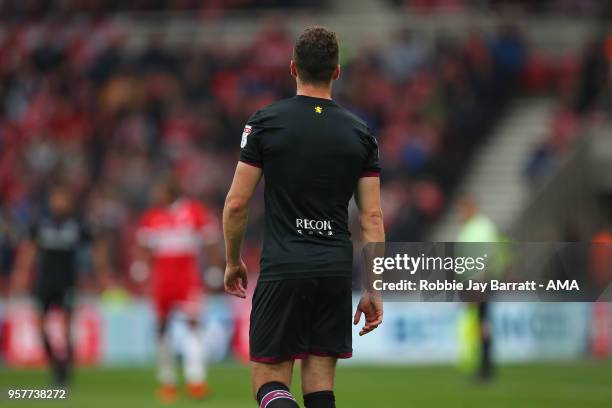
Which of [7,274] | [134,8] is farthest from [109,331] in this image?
[134,8]

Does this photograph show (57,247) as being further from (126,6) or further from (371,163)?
(126,6)

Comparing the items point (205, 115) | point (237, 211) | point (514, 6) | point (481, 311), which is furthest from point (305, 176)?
point (514, 6)

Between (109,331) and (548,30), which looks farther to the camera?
(548,30)

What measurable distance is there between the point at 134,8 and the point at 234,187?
24776 mm

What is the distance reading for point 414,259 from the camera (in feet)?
24.2

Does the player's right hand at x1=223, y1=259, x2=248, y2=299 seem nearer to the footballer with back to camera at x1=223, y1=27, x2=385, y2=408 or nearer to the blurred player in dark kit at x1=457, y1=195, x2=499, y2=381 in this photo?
the footballer with back to camera at x1=223, y1=27, x2=385, y2=408

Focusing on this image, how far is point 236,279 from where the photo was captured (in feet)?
23.5

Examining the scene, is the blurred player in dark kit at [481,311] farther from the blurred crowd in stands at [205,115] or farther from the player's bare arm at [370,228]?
the player's bare arm at [370,228]

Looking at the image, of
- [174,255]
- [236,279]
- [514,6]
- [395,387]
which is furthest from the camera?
[514,6]

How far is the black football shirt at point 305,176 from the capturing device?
22.7 feet

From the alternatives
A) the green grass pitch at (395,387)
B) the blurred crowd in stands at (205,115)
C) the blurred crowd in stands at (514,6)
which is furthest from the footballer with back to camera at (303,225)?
the blurred crowd in stands at (514,6)

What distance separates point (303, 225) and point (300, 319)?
495 mm

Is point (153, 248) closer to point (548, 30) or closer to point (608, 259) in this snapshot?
point (608, 259)

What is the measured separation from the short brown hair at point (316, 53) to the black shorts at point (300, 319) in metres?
1.09
